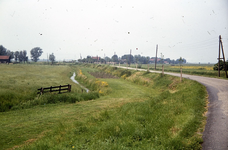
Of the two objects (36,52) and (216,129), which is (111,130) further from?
(36,52)

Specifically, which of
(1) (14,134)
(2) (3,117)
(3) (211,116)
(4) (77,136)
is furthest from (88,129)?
(2) (3,117)

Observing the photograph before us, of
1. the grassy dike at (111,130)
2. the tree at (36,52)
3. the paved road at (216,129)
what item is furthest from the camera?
the tree at (36,52)

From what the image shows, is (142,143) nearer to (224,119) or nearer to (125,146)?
(125,146)

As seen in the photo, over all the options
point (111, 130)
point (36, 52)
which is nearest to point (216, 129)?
point (111, 130)

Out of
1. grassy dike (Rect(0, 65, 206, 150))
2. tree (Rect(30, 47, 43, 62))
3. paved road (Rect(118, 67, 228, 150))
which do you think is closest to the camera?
paved road (Rect(118, 67, 228, 150))

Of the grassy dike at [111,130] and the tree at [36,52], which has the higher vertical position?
the tree at [36,52]

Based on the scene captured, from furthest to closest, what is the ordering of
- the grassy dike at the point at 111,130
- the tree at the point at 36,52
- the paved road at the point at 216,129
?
the tree at the point at 36,52 → the grassy dike at the point at 111,130 → the paved road at the point at 216,129

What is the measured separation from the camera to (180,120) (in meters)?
7.36

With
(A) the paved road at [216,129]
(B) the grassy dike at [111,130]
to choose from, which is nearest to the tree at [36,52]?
(B) the grassy dike at [111,130]

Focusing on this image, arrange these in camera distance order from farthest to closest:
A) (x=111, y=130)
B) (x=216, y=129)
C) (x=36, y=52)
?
(x=36, y=52) < (x=111, y=130) < (x=216, y=129)

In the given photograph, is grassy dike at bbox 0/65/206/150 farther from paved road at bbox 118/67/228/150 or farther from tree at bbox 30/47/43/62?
tree at bbox 30/47/43/62

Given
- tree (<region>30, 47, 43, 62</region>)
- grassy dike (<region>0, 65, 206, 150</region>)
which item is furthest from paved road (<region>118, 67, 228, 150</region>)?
tree (<region>30, 47, 43, 62</region>)

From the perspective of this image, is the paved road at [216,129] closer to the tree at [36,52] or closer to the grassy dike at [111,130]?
the grassy dike at [111,130]

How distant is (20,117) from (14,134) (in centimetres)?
333
